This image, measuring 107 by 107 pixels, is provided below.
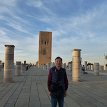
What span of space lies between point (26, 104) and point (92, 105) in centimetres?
236

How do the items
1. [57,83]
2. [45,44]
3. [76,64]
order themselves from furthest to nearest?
[45,44] < [76,64] < [57,83]

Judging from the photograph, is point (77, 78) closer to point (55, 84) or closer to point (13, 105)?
point (13, 105)

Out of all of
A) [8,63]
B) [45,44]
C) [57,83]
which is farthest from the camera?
[45,44]

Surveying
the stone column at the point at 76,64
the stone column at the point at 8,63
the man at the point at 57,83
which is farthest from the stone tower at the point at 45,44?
the man at the point at 57,83

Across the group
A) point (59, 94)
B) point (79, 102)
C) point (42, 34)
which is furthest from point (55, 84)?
point (42, 34)

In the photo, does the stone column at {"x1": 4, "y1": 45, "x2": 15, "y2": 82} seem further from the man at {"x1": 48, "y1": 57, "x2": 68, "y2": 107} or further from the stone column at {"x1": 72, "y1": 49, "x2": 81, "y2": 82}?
the man at {"x1": 48, "y1": 57, "x2": 68, "y2": 107}

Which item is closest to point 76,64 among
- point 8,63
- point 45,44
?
point 8,63

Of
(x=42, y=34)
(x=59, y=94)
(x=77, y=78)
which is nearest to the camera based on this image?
(x=59, y=94)

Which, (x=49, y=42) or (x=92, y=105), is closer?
(x=92, y=105)

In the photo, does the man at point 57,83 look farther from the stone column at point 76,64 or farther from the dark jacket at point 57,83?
the stone column at point 76,64

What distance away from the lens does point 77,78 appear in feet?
90.7

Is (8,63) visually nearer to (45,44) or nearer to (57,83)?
(57,83)

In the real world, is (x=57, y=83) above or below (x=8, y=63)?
below

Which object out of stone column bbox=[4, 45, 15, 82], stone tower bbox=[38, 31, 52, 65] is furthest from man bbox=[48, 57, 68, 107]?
stone tower bbox=[38, 31, 52, 65]
